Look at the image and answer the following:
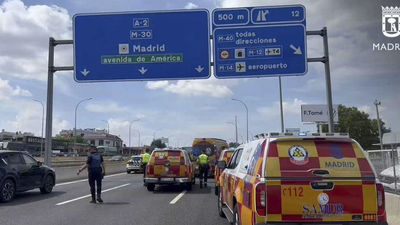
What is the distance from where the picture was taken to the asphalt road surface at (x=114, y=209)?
423 inches

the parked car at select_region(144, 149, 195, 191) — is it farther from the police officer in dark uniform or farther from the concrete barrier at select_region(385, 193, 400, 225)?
the concrete barrier at select_region(385, 193, 400, 225)

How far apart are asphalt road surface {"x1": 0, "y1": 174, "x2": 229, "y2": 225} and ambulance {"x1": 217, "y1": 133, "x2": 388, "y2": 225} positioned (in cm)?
416

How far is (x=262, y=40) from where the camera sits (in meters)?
18.6

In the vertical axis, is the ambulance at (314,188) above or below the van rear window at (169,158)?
below

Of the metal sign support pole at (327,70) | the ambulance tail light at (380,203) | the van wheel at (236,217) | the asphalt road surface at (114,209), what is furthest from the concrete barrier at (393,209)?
the metal sign support pole at (327,70)

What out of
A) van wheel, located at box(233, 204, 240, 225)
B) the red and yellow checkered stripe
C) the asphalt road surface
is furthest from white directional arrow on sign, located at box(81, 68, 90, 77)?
the red and yellow checkered stripe

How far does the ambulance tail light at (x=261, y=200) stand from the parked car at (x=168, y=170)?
1211cm

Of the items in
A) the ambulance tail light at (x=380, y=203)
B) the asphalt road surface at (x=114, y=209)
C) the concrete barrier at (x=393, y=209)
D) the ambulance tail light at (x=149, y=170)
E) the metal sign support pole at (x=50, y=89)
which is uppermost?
the metal sign support pole at (x=50, y=89)

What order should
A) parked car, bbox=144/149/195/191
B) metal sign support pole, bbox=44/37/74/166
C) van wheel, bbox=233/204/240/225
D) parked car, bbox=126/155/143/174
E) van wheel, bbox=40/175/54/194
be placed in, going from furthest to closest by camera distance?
parked car, bbox=126/155/143/174, metal sign support pole, bbox=44/37/74/166, parked car, bbox=144/149/195/191, van wheel, bbox=40/175/54/194, van wheel, bbox=233/204/240/225

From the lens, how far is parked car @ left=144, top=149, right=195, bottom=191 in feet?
60.0

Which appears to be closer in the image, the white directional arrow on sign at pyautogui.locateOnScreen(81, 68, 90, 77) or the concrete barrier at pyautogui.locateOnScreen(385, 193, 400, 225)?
the concrete barrier at pyautogui.locateOnScreen(385, 193, 400, 225)

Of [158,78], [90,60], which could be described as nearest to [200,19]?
[158,78]

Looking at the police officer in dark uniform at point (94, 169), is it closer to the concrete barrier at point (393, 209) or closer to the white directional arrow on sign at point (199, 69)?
the white directional arrow on sign at point (199, 69)

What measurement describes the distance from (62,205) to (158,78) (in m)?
7.00
